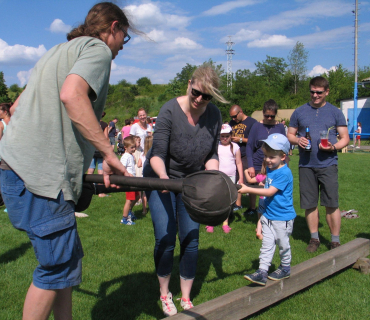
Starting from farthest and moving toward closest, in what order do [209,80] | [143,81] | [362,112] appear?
[143,81]
[362,112]
[209,80]

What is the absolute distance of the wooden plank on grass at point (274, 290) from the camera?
2.79 meters

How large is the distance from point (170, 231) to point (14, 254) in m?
2.89

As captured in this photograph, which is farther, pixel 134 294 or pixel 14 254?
pixel 14 254

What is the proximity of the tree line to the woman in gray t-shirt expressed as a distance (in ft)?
126

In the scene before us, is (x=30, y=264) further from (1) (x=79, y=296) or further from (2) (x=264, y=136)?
(2) (x=264, y=136)

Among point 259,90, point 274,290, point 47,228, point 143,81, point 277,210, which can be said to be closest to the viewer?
point 47,228

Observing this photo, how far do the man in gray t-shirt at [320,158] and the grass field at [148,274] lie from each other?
0.50 m

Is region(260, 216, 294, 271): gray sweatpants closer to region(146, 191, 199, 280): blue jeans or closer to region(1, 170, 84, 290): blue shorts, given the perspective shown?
region(146, 191, 199, 280): blue jeans

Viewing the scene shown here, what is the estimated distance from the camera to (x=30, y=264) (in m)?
4.46

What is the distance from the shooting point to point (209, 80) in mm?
2748

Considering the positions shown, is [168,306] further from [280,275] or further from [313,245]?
[313,245]

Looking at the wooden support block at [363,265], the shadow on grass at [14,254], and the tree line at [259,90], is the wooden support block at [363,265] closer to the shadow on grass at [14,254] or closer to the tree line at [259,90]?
the shadow on grass at [14,254]

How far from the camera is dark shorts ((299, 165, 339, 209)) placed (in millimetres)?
4867

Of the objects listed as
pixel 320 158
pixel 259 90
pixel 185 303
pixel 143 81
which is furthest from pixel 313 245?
pixel 143 81
